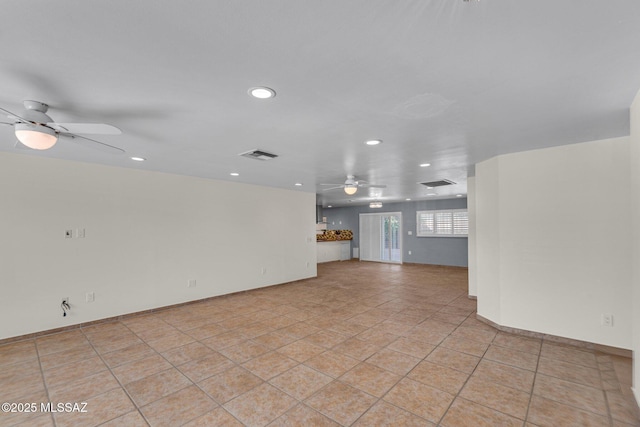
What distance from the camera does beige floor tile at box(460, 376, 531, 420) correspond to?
2203 millimetres

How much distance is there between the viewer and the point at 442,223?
973 centimetres

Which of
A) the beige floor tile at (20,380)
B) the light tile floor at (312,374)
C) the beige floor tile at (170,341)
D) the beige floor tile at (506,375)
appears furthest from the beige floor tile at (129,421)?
the beige floor tile at (506,375)

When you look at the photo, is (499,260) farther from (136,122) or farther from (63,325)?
(63,325)

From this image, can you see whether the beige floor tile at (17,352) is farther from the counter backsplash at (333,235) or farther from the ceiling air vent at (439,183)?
the counter backsplash at (333,235)

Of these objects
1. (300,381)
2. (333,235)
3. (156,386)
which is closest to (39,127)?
(156,386)

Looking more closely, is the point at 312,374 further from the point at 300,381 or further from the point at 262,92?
the point at 262,92

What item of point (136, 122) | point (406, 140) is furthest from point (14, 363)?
point (406, 140)

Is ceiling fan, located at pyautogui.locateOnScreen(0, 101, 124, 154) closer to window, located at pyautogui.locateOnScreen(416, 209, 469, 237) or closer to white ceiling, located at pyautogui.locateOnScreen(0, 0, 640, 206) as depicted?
white ceiling, located at pyautogui.locateOnScreen(0, 0, 640, 206)

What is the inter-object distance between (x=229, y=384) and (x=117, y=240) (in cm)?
323

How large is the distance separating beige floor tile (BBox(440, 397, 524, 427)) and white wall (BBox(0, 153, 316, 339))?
4.62m

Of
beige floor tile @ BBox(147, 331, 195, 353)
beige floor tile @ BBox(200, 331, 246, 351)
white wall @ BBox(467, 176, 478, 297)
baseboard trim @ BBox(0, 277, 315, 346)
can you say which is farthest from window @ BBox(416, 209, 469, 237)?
beige floor tile @ BBox(147, 331, 195, 353)

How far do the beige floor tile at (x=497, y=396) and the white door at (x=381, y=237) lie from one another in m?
8.24

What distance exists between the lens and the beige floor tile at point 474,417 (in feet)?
6.68

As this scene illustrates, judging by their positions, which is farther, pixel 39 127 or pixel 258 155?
pixel 258 155
